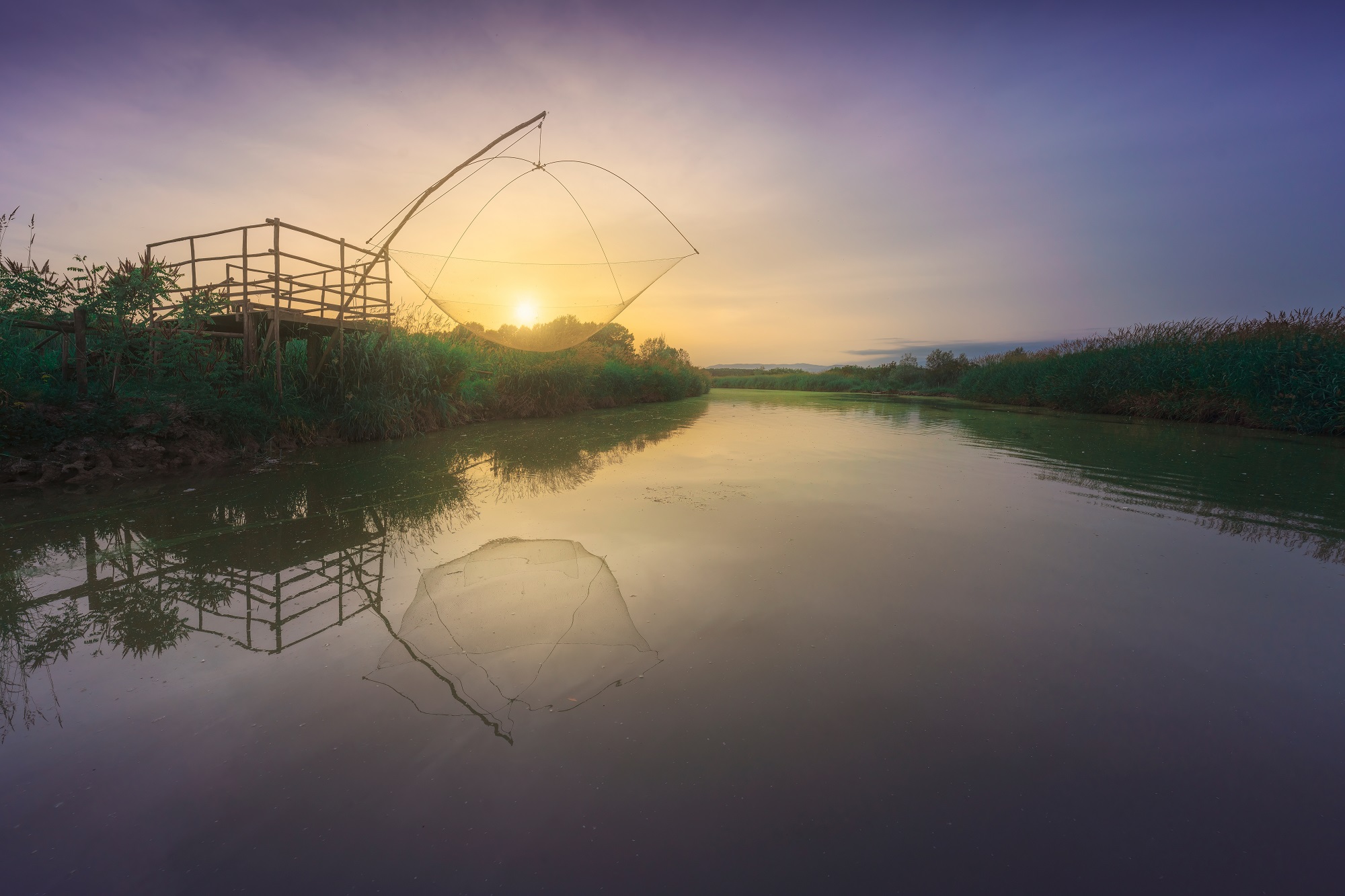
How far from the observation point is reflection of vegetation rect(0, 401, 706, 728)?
2.78m

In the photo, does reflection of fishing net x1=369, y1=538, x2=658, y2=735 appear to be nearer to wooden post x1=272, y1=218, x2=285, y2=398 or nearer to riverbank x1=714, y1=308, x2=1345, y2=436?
wooden post x1=272, y1=218, x2=285, y2=398

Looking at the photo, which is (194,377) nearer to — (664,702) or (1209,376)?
(664,702)

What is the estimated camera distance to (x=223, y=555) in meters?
3.83

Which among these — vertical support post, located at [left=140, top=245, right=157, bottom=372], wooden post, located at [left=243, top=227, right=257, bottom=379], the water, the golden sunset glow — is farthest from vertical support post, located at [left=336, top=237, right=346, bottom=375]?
the water

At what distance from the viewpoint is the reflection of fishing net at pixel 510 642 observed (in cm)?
225

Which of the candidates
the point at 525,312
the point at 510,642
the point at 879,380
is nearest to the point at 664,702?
the point at 510,642

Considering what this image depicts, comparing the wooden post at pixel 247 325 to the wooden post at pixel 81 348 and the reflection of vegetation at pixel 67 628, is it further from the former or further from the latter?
the reflection of vegetation at pixel 67 628

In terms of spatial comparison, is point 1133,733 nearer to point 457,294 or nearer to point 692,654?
point 692,654

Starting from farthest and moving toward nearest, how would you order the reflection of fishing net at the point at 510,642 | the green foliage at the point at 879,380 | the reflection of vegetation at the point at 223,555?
the green foliage at the point at 879,380
the reflection of vegetation at the point at 223,555
the reflection of fishing net at the point at 510,642

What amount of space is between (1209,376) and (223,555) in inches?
856

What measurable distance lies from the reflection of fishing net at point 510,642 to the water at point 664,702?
2 cm

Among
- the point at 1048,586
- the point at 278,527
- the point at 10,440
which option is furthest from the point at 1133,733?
the point at 10,440

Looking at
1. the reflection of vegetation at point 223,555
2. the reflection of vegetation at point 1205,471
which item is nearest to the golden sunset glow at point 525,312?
the reflection of vegetation at point 223,555

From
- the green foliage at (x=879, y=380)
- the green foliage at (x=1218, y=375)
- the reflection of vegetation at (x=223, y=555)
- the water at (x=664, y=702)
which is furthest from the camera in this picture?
the green foliage at (x=879, y=380)
